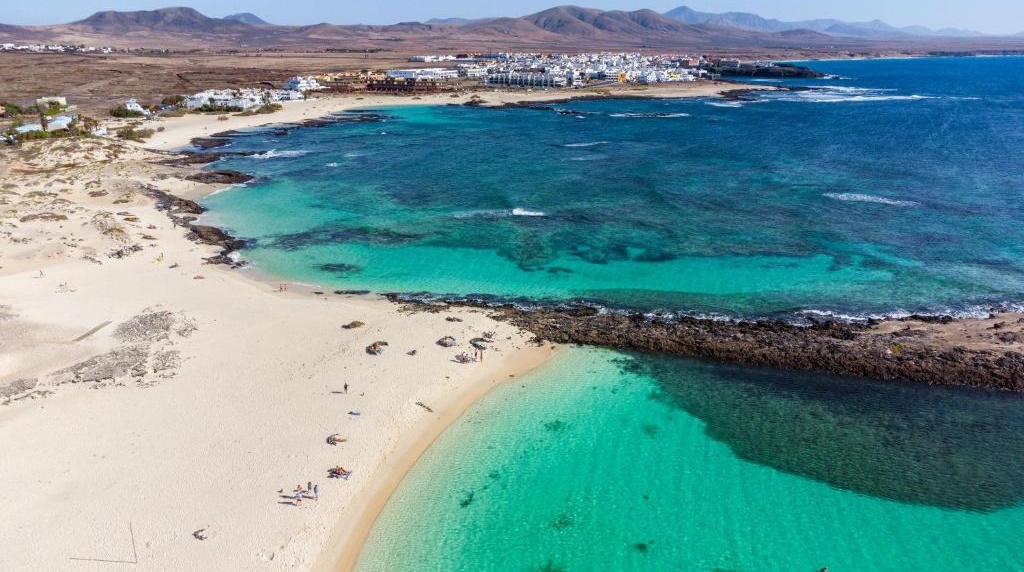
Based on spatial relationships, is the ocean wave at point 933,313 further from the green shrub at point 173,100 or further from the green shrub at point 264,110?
the green shrub at point 173,100

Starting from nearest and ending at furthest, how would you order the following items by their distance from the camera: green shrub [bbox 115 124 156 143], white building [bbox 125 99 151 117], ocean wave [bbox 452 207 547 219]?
ocean wave [bbox 452 207 547 219], green shrub [bbox 115 124 156 143], white building [bbox 125 99 151 117]

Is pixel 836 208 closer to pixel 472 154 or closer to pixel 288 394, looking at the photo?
pixel 472 154

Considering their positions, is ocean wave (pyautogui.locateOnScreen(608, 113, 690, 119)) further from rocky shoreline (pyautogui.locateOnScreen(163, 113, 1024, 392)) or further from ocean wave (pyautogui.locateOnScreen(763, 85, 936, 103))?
rocky shoreline (pyautogui.locateOnScreen(163, 113, 1024, 392))

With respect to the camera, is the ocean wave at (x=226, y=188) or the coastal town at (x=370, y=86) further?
the coastal town at (x=370, y=86)

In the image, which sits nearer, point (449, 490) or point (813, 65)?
point (449, 490)

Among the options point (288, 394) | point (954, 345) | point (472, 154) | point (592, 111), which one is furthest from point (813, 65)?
point (288, 394)

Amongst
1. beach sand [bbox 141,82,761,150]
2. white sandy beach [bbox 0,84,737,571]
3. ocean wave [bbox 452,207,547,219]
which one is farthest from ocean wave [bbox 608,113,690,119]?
white sandy beach [bbox 0,84,737,571]

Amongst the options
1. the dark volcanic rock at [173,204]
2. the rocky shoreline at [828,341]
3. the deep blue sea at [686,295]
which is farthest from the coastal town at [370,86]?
the rocky shoreline at [828,341]
